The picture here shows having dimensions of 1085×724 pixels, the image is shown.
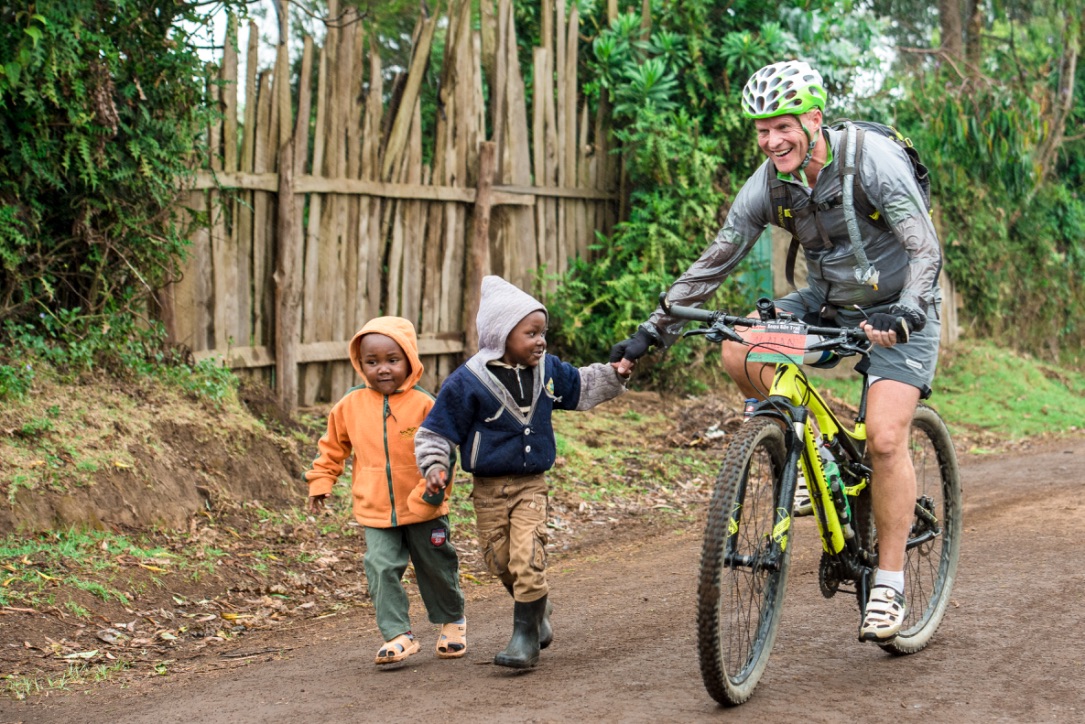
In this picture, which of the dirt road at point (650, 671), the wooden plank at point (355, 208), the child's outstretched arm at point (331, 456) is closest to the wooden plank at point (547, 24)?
the wooden plank at point (355, 208)

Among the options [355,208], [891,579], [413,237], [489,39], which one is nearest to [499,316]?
[891,579]

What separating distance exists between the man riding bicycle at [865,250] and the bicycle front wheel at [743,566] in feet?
1.51

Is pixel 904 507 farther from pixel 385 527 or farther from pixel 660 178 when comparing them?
pixel 660 178

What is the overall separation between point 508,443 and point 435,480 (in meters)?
0.33

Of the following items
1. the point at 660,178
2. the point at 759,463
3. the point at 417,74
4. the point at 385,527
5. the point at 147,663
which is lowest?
the point at 147,663

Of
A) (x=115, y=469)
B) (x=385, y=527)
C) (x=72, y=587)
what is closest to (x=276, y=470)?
(x=115, y=469)

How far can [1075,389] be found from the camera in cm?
1541

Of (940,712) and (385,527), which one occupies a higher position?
(385,527)

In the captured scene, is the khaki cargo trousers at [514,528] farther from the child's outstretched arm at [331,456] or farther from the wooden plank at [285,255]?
the wooden plank at [285,255]

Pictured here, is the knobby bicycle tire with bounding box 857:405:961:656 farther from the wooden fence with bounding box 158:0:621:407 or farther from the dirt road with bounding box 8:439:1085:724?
the wooden fence with bounding box 158:0:621:407

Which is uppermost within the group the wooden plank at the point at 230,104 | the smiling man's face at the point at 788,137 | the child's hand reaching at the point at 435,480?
the wooden plank at the point at 230,104

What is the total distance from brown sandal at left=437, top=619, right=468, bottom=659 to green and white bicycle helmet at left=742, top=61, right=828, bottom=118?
2392 millimetres

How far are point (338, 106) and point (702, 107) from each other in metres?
4.35

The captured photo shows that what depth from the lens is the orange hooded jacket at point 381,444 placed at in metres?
4.90
